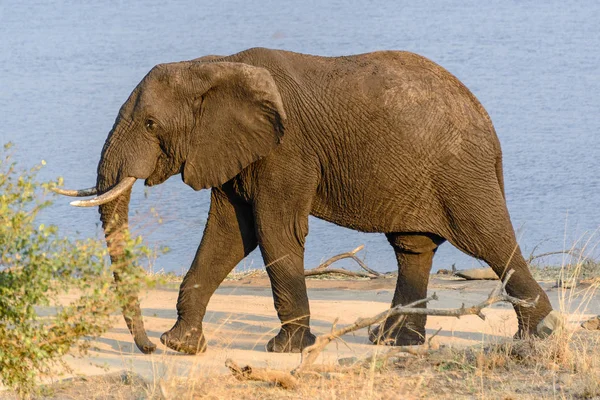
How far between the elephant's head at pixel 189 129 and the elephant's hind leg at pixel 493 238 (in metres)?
1.42

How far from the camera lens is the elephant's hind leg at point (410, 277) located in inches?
383

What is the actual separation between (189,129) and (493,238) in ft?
7.47

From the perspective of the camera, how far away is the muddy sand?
8.66 meters

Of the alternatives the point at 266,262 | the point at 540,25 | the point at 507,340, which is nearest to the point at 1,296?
the point at 266,262

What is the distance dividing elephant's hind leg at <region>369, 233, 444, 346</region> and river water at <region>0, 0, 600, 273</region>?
1793 mm

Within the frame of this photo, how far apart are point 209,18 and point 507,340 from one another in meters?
44.1

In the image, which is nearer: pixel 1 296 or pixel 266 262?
pixel 1 296

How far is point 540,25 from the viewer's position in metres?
47.5

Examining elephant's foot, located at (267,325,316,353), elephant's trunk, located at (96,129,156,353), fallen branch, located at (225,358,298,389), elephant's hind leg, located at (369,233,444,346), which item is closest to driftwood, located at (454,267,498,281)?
elephant's hind leg, located at (369,233,444,346)

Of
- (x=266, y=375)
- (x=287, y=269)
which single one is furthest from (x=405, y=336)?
(x=266, y=375)

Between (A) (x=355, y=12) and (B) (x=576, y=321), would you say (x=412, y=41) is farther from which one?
(B) (x=576, y=321)

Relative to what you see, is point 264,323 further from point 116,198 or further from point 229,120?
point 116,198

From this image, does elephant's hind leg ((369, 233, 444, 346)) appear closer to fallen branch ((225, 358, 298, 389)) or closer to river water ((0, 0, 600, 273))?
river water ((0, 0, 600, 273))

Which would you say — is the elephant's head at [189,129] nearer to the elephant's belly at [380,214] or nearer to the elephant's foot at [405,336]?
the elephant's belly at [380,214]
